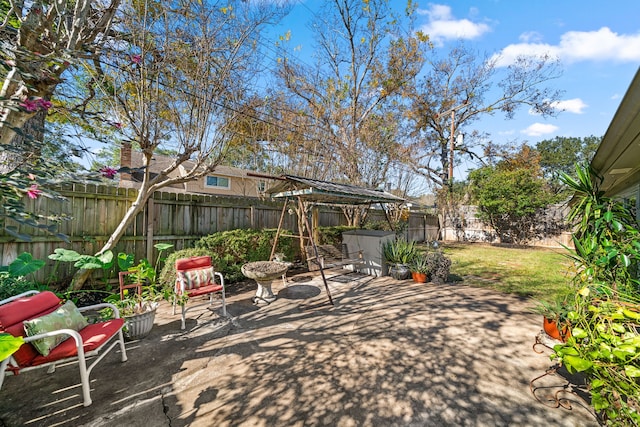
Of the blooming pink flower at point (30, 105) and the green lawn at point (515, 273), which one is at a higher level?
the blooming pink flower at point (30, 105)

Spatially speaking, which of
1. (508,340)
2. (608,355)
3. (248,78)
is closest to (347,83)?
(248,78)

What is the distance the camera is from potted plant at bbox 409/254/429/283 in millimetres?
6031

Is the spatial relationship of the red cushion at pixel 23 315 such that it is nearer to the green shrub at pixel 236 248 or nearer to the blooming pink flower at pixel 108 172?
the blooming pink flower at pixel 108 172

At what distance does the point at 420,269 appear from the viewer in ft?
19.9

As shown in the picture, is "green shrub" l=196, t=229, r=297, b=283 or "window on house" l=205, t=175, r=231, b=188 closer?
"green shrub" l=196, t=229, r=297, b=283

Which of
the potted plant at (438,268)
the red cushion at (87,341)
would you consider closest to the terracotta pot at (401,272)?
the potted plant at (438,268)

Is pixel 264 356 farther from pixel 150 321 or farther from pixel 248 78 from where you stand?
pixel 248 78

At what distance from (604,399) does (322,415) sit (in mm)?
2007

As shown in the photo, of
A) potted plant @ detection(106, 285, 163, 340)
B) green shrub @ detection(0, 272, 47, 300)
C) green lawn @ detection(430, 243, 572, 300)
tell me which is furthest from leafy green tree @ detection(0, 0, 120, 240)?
green lawn @ detection(430, 243, 572, 300)

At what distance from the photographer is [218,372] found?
2.58 meters

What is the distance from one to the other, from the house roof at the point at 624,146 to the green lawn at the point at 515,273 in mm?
1700

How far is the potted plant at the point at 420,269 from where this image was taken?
19.8 feet

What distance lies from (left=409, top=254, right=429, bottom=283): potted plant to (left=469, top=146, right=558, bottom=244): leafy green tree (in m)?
9.04

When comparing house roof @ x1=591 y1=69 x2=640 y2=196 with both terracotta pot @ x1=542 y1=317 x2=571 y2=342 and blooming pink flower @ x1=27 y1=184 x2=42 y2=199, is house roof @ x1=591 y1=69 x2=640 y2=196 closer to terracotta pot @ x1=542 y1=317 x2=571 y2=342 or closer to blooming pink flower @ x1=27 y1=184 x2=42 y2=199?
terracotta pot @ x1=542 y1=317 x2=571 y2=342
